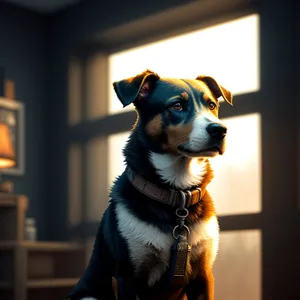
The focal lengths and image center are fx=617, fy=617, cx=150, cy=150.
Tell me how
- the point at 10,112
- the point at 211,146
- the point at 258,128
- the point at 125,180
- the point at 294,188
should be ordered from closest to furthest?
the point at 211,146
the point at 125,180
the point at 294,188
the point at 258,128
the point at 10,112

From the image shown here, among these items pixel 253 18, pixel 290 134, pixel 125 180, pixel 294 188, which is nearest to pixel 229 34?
pixel 253 18

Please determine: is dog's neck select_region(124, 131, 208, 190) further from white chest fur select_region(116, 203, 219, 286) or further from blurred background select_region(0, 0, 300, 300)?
blurred background select_region(0, 0, 300, 300)

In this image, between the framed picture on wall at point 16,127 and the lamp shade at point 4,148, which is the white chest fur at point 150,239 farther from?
the framed picture on wall at point 16,127

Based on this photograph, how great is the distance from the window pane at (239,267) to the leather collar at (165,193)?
2133mm

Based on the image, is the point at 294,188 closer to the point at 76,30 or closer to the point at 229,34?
the point at 229,34

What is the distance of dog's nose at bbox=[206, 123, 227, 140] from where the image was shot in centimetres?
159

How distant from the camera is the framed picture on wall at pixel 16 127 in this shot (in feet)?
15.9

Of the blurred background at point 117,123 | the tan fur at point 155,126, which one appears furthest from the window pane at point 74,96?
the tan fur at point 155,126

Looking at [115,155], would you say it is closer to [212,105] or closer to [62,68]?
[62,68]

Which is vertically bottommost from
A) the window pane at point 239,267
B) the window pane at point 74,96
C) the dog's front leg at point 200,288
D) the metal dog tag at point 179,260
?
the window pane at point 239,267

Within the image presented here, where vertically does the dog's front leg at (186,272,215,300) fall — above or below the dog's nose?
below

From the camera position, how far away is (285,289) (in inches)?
139

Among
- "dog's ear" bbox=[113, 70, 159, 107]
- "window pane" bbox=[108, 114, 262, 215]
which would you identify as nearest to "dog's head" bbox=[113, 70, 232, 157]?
"dog's ear" bbox=[113, 70, 159, 107]

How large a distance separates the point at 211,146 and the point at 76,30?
3.64 m
